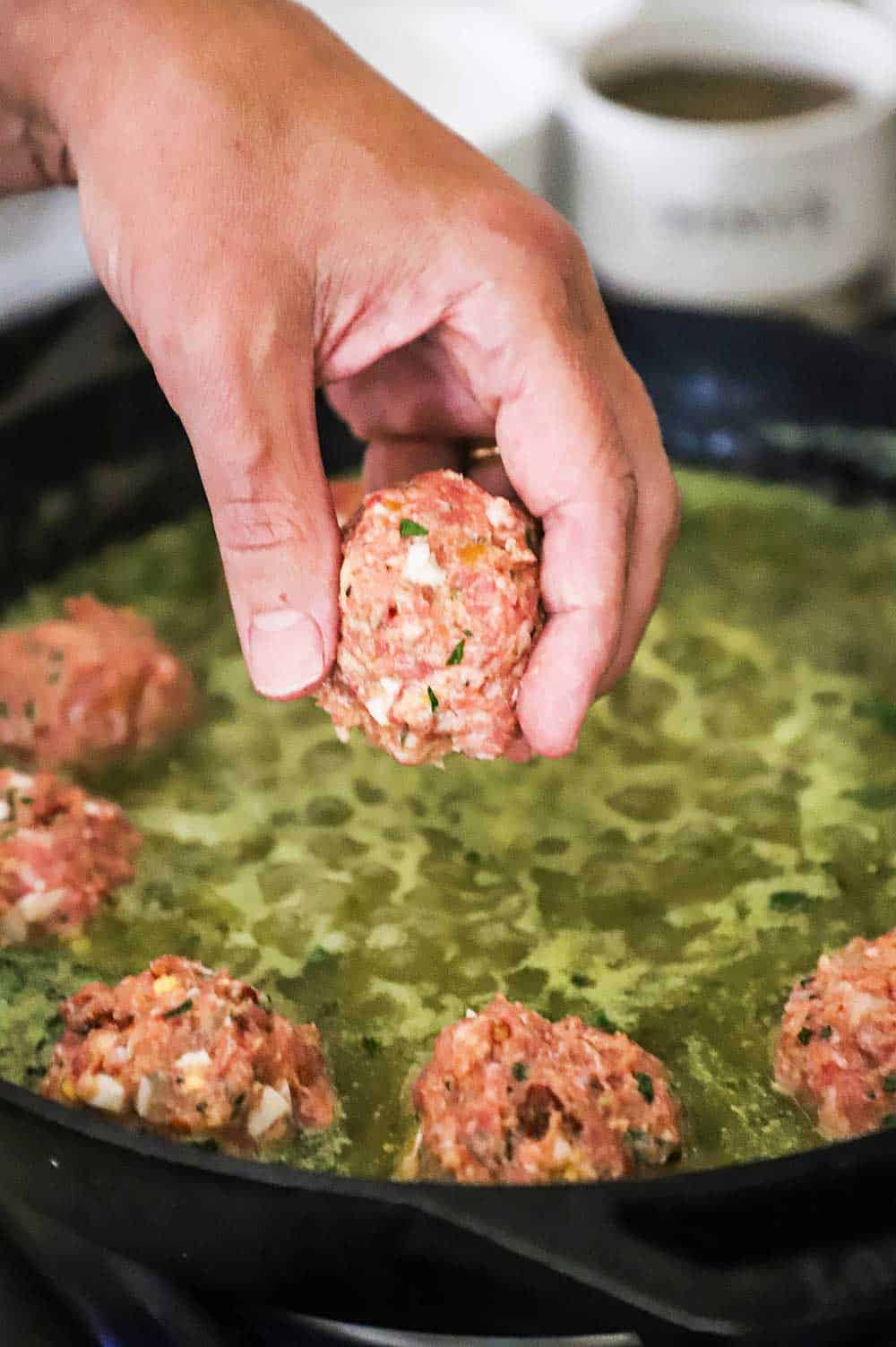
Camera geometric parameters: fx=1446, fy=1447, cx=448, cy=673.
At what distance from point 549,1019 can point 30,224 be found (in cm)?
129

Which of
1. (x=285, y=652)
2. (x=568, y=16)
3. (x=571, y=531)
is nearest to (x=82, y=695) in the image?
(x=285, y=652)

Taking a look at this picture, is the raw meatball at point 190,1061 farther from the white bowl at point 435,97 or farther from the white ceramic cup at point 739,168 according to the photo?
the white ceramic cup at point 739,168

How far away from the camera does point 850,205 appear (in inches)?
72.4

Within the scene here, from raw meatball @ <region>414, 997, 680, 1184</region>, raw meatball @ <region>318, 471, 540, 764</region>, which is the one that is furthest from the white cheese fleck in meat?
raw meatball @ <region>414, 997, 680, 1184</region>

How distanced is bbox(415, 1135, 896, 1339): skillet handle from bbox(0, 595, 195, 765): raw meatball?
73 cm

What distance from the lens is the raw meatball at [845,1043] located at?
3.34 ft

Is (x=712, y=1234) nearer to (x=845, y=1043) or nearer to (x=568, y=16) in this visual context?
(x=845, y=1043)

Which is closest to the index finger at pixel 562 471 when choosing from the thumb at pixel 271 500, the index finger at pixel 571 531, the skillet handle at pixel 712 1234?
the index finger at pixel 571 531

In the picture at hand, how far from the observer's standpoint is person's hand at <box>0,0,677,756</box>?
979 millimetres

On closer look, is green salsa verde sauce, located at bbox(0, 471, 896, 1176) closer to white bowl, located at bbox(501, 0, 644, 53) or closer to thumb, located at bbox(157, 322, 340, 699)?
thumb, located at bbox(157, 322, 340, 699)

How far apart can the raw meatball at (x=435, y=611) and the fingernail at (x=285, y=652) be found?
31 mm

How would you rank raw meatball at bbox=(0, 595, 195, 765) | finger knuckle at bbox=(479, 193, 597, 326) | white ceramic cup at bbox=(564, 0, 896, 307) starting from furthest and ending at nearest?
white ceramic cup at bbox=(564, 0, 896, 307)
raw meatball at bbox=(0, 595, 195, 765)
finger knuckle at bbox=(479, 193, 597, 326)

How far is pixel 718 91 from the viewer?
2012 millimetres

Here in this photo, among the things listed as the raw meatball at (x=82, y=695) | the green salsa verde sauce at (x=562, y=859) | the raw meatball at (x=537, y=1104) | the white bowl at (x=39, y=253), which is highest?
the white bowl at (x=39, y=253)
